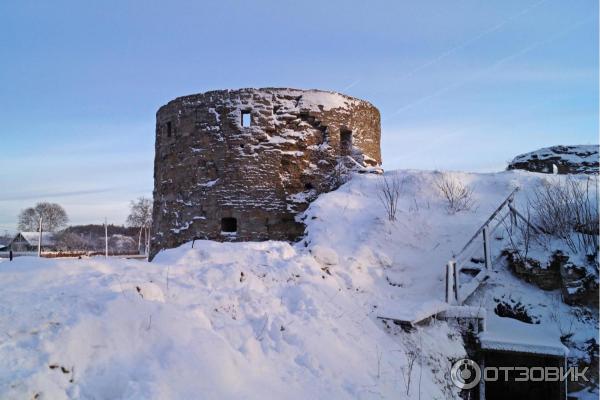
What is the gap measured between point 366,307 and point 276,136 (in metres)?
6.22

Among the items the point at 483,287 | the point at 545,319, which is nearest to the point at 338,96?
the point at 483,287

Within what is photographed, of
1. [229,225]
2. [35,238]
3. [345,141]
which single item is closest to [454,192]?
[345,141]

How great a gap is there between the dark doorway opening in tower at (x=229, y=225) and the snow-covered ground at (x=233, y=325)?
4094 mm

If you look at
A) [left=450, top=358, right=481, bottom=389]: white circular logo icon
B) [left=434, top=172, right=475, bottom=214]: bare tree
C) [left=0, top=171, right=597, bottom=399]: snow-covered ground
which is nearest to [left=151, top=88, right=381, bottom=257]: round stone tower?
[left=434, top=172, right=475, bottom=214]: bare tree

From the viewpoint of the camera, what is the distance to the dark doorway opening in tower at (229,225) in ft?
36.9

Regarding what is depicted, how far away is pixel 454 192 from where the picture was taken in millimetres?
9312

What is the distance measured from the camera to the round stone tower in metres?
11.0

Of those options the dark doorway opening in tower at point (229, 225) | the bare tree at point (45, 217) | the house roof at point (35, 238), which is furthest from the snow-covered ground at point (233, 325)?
the bare tree at point (45, 217)

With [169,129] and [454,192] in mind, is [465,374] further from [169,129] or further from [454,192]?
[169,129]

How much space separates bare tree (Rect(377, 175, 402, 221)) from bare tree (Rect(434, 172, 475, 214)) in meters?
0.84

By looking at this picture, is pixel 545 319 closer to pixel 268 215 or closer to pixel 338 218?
pixel 338 218

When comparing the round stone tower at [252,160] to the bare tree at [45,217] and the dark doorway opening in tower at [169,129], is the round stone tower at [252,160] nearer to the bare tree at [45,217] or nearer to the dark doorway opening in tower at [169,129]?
the dark doorway opening in tower at [169,129]

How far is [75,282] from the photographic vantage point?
4.22m

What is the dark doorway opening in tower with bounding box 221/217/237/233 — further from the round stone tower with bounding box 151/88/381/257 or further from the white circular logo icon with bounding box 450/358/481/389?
the white circular logo icon with bounding box 450/358/481/389
